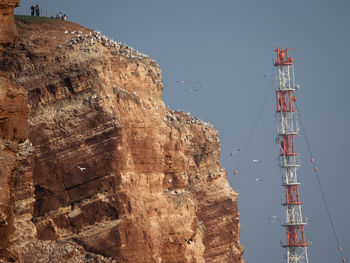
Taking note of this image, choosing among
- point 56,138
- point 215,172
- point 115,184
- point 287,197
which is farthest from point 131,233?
point 287,197

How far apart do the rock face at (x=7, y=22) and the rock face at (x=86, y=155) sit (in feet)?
68.0

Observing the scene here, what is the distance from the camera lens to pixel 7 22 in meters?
39.4

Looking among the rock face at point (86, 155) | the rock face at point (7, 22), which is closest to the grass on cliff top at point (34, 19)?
the rock face at point (86, 155)

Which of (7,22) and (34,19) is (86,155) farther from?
(7,22)

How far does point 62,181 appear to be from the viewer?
6462 cm

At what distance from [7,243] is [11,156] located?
10.5ft

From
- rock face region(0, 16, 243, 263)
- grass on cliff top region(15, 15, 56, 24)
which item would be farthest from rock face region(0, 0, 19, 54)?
grass on cliff top region(15, 15, 56, 24)

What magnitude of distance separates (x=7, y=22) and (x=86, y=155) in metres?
25.7

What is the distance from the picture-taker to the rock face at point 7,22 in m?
39.1

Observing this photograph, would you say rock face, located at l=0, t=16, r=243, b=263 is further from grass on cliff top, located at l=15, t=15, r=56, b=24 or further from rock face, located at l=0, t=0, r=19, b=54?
rock face, located at l=0, t=0, r=19, b=54

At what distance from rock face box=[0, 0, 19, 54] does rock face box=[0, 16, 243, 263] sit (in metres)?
20.7

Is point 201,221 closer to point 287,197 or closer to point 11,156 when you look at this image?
point 287,197

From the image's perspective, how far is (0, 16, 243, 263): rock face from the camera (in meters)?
63.2

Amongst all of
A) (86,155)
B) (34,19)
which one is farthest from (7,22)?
(34,19)
